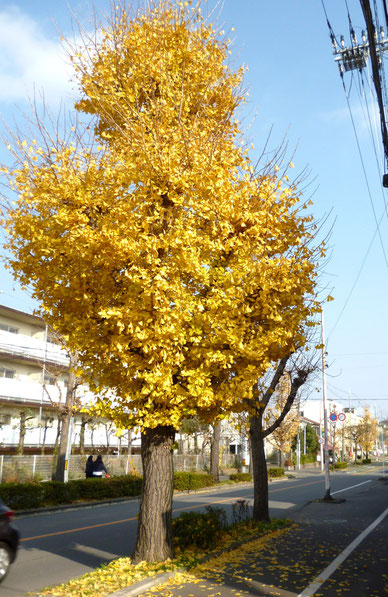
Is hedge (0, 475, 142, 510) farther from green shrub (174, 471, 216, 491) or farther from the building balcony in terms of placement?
the building balcony

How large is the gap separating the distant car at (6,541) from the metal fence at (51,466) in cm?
1286

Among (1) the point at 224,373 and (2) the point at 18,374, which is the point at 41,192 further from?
(2) the point at 18,374

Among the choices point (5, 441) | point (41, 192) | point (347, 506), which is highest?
point (41, 192)

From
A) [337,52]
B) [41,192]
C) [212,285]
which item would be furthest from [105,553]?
[337,52]

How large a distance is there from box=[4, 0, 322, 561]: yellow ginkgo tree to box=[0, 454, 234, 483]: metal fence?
1349 centimetres

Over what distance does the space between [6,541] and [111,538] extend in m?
4.86

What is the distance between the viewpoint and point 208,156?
8.22 metres

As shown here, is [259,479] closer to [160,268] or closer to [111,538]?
[111,538]

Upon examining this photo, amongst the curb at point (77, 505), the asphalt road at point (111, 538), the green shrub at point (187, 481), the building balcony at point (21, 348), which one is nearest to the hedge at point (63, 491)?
the curb at point (77, 505)

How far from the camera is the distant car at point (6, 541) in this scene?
7.02m

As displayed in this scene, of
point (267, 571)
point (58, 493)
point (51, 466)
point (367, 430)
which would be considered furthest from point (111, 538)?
point (367, 430)

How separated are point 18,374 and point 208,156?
1190 inches

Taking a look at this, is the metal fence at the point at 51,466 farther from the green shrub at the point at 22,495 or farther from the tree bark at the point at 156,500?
the tree bark at the point at 156,500

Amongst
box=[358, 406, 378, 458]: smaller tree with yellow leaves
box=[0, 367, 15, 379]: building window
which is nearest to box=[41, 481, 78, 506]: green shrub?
box=[0, 367, 15, 379]: building window
